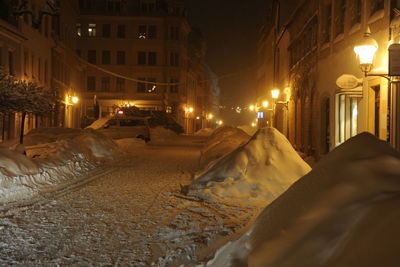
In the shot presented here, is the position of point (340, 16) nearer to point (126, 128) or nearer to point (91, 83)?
point (126, 128)

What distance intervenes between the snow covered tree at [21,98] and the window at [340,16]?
34.2 feet

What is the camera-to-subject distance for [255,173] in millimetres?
A: 10633

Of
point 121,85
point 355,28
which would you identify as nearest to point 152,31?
point 121,85

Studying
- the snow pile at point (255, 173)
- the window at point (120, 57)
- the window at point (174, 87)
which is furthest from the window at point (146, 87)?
→ the snow pile at point (255, 173)

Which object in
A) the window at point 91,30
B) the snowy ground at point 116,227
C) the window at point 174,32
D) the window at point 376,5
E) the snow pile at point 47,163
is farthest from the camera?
the window at point 174,32

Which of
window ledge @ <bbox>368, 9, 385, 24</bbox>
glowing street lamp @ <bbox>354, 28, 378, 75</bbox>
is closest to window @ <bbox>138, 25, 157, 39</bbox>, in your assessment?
window ledge @ <bbox>368, 9, 385, 24</bbox>

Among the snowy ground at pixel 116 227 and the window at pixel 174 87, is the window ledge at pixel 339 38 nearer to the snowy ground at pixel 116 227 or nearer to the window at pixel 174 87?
the snowy ground at pixel 116 227

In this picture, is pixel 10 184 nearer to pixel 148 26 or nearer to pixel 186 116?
pixel 148 26

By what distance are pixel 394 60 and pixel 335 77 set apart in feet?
22.8

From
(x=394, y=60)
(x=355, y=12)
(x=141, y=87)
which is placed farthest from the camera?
(x=141, y=87)

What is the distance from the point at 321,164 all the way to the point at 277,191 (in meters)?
4.74

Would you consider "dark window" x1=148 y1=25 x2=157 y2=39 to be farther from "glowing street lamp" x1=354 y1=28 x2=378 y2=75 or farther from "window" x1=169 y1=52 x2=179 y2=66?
"glowing street lamp" x1=354 y1=28 x2=378 y2=75

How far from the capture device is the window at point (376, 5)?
1244 cm

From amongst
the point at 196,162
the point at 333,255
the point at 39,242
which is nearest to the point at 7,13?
the point at 196,162
